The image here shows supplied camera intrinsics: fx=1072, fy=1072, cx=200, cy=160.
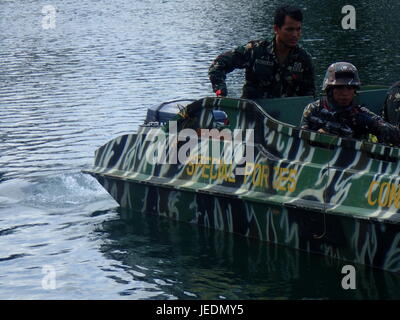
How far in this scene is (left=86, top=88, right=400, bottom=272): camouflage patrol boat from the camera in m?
9.16

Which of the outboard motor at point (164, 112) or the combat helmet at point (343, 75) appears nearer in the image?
the combat helmet at point (343, 75)

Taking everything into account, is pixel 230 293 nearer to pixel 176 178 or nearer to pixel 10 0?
pixel 176 178

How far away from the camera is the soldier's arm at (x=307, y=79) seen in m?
11.5

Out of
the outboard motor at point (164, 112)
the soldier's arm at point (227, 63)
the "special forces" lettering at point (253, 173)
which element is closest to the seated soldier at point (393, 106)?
the "special forces" lettering at point (253, 173)

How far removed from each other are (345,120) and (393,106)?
666 mm

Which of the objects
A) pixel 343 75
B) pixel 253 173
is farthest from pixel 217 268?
pixel 343 75

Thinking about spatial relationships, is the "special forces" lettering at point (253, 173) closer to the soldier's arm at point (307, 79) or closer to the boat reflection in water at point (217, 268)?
the boat reflection in water at point (217, 268)

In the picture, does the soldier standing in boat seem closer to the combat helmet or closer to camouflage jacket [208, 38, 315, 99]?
camouflage jacket [208, 38, 315, 99]

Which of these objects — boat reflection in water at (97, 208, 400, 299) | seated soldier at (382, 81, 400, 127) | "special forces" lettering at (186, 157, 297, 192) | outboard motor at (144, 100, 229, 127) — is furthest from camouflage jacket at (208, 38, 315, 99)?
boat reflection in water at (97, 208, 400, 299)

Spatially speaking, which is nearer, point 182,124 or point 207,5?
point 182,124

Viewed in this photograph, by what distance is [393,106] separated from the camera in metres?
10.4

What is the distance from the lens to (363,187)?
9156mm

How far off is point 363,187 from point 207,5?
131 ft

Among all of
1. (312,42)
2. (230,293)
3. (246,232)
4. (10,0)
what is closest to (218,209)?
(246,232)
